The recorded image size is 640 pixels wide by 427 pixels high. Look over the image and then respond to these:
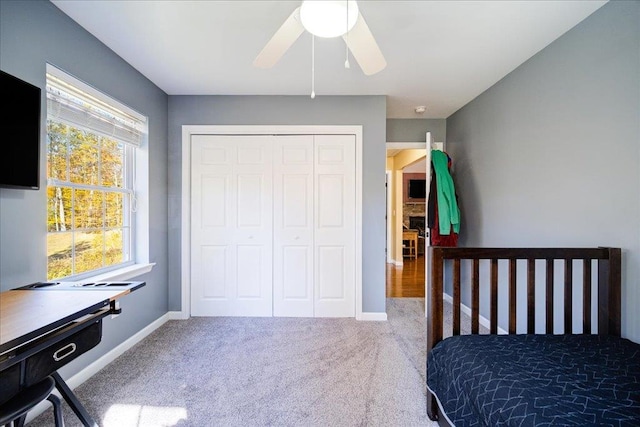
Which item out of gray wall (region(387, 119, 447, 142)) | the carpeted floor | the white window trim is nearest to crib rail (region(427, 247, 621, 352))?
the carpeted floor

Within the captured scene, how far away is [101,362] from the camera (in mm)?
1968

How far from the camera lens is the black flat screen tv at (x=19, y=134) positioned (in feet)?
4.25

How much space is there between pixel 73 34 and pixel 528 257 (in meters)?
3.14

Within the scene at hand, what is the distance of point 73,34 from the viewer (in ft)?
5.81

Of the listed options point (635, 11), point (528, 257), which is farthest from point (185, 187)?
point (635, 11)

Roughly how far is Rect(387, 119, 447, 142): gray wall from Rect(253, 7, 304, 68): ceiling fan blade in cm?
249

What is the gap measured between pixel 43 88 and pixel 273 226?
6.39 feet

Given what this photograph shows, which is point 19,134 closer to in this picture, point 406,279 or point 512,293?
point 512,293

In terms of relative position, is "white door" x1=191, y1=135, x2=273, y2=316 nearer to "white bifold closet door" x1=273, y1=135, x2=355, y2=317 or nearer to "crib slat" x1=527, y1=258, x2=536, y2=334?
"white bifold closet door" x1=273, y1=135, x2=355, y2=317

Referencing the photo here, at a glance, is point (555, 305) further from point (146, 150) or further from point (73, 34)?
point (73, 34)

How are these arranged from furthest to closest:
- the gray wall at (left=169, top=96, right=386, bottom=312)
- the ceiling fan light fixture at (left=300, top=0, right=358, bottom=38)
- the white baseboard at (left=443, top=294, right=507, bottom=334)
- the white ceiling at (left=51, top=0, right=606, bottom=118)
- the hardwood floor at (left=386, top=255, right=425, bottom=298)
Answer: the hardwood floor at (left=386, top=255, right=425, bottom=298)
the gray wall at (left=169, top=96, right=386, bottom=312)
the white baseboard at (left=443, top=294, right=507, bottom=334)
the white ceiling at (left=51, top=0, right=606, bottom=118)
the ceiling fan light fixture at (left=300, top=0, right=358, bottom=38)

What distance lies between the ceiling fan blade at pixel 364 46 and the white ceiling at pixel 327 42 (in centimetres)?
50

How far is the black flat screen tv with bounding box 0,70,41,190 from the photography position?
1.30 meters

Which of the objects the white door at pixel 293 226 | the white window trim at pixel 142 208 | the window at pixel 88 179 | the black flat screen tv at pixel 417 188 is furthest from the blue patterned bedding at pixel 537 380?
the black flat screen tv at pixel 417 188
